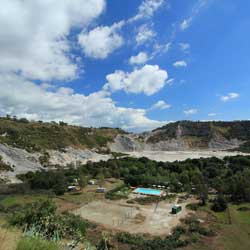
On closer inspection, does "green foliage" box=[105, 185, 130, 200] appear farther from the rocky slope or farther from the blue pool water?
the rocky slope

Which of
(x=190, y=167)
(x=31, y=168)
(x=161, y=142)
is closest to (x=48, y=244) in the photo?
(x=190, y=167)

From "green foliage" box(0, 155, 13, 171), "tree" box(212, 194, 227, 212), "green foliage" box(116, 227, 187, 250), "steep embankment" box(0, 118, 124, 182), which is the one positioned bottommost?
"green foliage" box(116, 227, 187, 250)

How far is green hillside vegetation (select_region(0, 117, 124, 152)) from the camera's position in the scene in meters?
78.6

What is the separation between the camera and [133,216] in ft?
110

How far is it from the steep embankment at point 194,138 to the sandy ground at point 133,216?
80.2 meters

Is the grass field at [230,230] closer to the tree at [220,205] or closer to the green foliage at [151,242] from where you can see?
the tree at [220,205]

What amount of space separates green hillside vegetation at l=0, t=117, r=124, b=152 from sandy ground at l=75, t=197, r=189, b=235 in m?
44.6

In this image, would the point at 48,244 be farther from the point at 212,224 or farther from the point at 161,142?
the point at 161,142

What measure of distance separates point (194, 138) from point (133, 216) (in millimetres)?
108816

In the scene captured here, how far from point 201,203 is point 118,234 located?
1738 centimetres

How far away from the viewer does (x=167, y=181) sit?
5322 centimetres

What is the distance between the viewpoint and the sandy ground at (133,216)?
29.4 m

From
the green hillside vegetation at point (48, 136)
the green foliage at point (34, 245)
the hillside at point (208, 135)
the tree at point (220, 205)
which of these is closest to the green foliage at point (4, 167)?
the green hillside vegetation at point (48, 136)

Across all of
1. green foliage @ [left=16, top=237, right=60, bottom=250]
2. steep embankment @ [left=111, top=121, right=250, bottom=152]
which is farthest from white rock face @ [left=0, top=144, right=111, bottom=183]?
green foliage @ [left=16, top=237, right=60, bottom=250]
